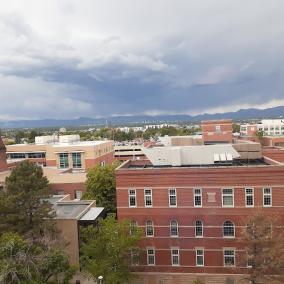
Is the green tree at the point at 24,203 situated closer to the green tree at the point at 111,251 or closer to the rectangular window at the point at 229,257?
the green tree at the point at 111,251

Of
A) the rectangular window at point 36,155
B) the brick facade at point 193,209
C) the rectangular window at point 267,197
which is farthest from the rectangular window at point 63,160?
the rectangular window at point 267,197

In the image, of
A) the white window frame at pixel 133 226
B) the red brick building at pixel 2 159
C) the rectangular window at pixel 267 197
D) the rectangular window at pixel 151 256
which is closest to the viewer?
the white window frame at pixel 133 226

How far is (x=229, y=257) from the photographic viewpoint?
119 feet

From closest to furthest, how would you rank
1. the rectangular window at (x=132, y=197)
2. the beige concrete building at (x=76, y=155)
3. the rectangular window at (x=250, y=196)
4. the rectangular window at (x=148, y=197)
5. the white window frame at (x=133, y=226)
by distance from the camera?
the white window frame at (x=133, y=226), the rectangular window at (x=250, y=196), the rectangular window at (x=148, y=197), the rectangular window at (x=132, y=197), the beige concrete building at (x=76, y=155)

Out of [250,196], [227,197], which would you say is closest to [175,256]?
[227,197]

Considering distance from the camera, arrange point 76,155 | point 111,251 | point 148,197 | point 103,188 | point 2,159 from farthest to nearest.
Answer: point 76,155
point 2,159
point 103,188
point 148,197
point 111,251

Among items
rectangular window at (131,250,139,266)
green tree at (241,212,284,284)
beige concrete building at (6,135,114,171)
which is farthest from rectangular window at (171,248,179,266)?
beige concrete building at (6,135,114,171)

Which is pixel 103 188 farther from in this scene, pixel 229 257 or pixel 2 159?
pixel 2 159

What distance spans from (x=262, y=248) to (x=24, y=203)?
19.5m

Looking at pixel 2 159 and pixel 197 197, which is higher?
pixel 2 159

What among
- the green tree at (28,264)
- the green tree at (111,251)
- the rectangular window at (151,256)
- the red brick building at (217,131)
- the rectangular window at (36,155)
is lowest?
the rectangular window at (151,256)

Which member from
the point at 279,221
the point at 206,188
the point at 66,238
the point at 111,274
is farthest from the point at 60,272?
the point at 279,221

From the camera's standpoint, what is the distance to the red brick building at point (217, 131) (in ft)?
260

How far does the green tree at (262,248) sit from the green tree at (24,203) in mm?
16720
